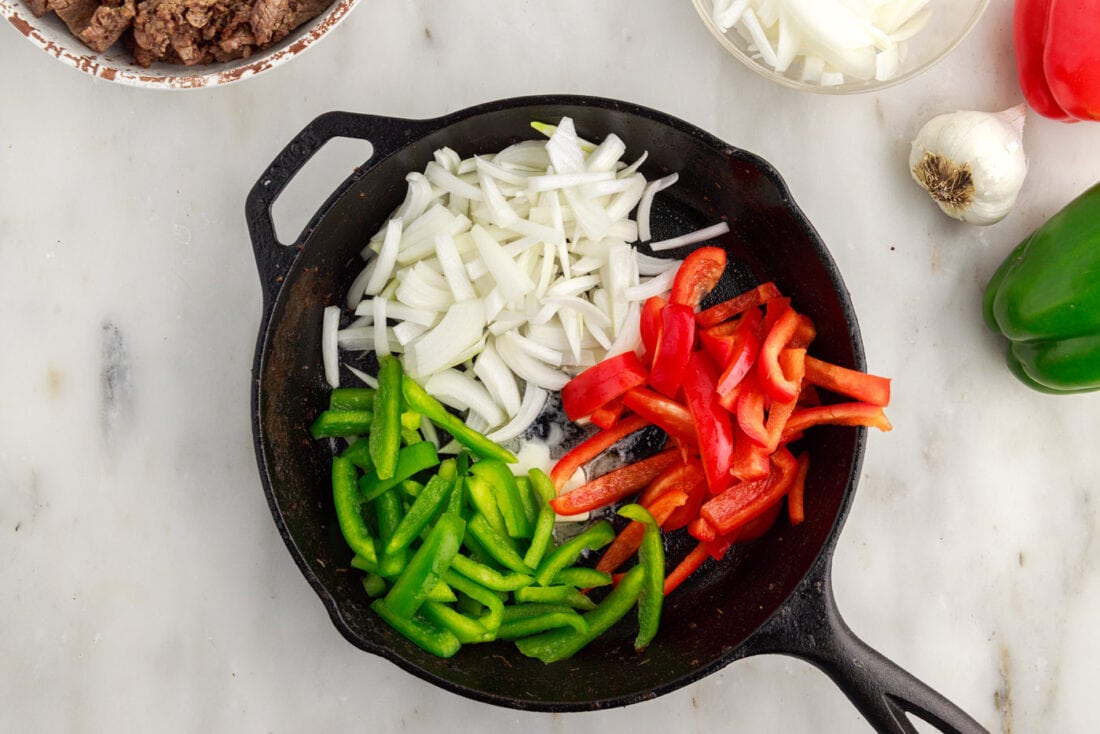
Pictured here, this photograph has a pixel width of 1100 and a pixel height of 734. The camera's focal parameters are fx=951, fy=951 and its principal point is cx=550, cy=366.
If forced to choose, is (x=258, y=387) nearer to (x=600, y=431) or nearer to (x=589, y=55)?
(x=600, y=431)

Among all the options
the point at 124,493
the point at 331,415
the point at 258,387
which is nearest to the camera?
the point at 258,387

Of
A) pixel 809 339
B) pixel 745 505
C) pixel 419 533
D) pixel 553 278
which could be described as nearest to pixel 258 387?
pixel 419 533

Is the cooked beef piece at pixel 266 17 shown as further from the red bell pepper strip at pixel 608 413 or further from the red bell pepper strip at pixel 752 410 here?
the red bell pepper strip at pixel 752 410

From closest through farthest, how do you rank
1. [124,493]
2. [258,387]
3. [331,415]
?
1. [258,387]
2. [331,415]
3. [124,493]

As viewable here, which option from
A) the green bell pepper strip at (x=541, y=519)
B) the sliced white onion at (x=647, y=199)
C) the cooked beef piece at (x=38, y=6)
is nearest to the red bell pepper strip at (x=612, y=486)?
the green bell pepper strip at (x=541, y=519)

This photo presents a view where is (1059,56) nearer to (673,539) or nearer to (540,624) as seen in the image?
(673,539)

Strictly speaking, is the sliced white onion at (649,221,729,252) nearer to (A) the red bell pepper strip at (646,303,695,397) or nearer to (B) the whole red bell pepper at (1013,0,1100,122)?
(A) the red bell pepper strip at (646,303,695,397)

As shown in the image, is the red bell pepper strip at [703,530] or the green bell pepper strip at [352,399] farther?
the green bell pepper strip at [352,399]
